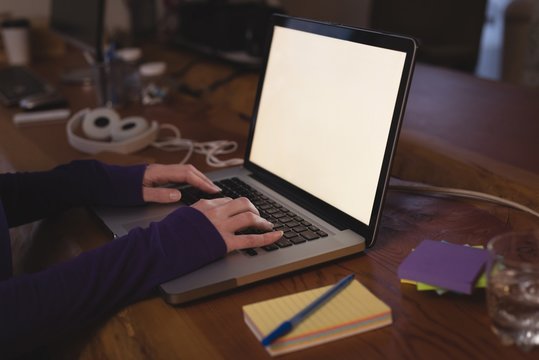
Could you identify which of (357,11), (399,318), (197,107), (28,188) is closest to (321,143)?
(399,318)

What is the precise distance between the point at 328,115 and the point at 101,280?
41cm

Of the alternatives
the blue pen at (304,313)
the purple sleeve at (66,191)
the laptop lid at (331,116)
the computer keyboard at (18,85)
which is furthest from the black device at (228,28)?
the blue pen at (304,313)

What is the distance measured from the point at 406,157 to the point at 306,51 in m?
0.39

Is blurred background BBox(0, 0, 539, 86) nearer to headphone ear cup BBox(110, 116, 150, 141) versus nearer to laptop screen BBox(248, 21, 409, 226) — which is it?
headphone ear cup BBox(110, 116, 150, 141)

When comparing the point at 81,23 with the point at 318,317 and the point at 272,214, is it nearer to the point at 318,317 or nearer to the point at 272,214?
the point at 272,214

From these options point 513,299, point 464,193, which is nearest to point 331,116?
point 464,193

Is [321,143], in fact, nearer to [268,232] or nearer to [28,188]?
[268,232]

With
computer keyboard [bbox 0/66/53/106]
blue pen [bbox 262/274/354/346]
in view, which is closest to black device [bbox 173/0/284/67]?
computer keyboard [bbox 0/66/53/106]

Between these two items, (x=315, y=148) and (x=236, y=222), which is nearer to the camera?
(x=236, y=222)

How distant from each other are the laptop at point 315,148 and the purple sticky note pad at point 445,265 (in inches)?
3.2

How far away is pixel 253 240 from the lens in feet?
2.56

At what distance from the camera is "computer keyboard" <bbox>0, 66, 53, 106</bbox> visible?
1.82 metres

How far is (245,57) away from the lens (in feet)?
6.28

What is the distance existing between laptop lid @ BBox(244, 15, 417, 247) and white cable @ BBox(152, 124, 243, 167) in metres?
0.12
